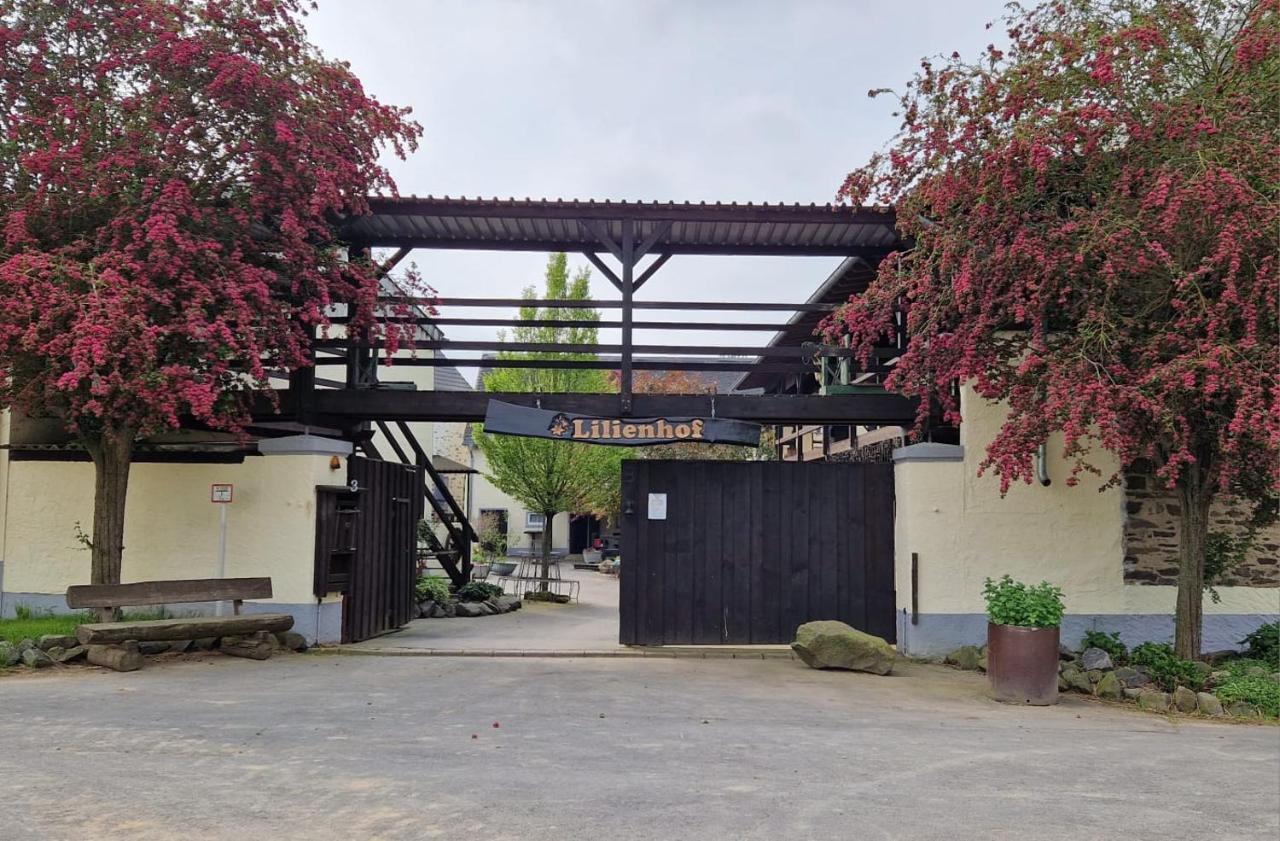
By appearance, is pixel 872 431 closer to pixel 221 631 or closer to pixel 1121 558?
pixel 1121 558

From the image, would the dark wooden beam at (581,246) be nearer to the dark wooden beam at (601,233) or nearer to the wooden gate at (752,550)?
the dark wooden beam at (601,233)

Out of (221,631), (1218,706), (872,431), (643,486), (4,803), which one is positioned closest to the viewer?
(4,803)

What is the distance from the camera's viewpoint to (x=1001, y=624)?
836 cm

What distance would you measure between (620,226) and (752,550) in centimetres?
421

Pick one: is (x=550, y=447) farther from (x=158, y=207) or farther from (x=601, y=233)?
(x=158, y=207)

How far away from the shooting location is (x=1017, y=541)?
1031 centimetres

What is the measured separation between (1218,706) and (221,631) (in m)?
9.13

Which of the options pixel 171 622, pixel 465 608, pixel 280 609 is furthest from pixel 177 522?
pixel 465 608

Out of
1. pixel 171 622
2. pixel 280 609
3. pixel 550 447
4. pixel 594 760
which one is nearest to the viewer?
pixel 594 760

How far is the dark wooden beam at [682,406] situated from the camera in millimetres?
11352

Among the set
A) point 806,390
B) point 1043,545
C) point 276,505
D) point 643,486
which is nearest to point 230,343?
point 276,505

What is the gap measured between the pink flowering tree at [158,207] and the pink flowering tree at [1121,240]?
615 cm

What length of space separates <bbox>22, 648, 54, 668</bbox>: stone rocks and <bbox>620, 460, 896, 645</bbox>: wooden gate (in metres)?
5.74

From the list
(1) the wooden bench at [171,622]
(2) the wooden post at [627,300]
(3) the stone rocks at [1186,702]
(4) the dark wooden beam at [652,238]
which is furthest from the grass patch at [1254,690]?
(1) the wooden bench at [171,622]
